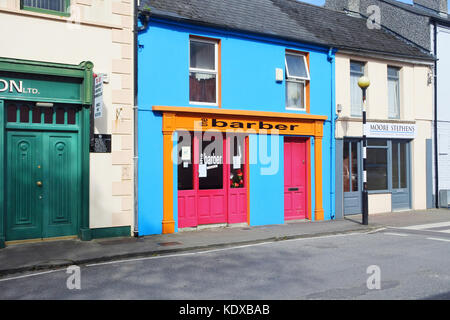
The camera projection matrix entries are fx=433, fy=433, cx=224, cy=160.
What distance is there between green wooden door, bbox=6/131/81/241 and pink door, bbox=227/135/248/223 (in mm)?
4291

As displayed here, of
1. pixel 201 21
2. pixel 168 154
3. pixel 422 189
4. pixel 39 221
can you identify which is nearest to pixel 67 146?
pixel 39 221

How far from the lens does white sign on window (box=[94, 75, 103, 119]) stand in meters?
9.63

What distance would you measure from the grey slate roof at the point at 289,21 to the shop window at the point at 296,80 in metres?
0.65

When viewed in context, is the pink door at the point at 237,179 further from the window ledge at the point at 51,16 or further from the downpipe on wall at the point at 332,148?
the window ledge at the point at 51,16

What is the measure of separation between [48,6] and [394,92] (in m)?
12.3

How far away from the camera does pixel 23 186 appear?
952cm

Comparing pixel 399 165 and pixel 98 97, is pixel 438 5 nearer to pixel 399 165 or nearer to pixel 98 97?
pixel 399 165

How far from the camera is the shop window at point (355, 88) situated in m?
15.3

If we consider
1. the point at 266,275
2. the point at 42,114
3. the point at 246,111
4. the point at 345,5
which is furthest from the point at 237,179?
the point at 345,5

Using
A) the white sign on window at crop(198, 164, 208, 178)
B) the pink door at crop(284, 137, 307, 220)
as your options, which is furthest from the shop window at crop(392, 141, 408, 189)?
the white sign on window at crop(198, 164, 208, 178)

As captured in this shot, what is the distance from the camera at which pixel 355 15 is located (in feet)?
61.4

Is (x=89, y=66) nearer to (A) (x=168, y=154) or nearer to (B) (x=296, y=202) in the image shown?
(A) (x=168, y=154)

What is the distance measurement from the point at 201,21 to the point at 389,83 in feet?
26.9

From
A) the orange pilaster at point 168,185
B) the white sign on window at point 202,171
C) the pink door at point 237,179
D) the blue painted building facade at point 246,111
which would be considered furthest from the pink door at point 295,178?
the orange pilaster at point 168,185
